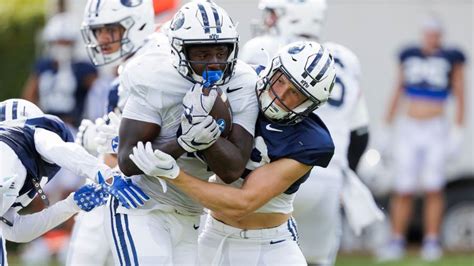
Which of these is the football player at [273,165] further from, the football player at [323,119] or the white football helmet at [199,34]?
the football player at [323,119]

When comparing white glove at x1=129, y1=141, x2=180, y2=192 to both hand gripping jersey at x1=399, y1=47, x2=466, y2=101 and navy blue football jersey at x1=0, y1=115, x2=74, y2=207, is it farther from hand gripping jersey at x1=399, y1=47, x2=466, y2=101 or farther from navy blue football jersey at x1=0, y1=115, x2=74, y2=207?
hand gripping jersey at x1=399, y1=47, x2=466, y2=101

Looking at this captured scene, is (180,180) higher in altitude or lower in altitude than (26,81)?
higher

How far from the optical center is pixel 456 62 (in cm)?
1058

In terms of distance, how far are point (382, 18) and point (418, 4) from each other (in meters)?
0.33

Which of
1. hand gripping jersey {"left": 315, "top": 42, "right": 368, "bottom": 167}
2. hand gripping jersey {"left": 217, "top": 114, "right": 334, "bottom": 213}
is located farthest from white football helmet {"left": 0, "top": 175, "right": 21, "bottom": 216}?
hand gripping jersey {"left": 315, "top": 42, "right": 368, "bottom": 167}

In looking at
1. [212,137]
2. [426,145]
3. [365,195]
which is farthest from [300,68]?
[426,145]

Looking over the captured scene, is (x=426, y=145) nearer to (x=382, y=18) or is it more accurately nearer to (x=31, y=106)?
(x=382, y=18)

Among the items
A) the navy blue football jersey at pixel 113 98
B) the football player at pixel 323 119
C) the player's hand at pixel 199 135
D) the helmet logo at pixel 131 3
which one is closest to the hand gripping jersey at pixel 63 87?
the football player at pixel 323 119

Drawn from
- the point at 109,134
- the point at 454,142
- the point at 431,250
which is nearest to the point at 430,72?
the point at 454,142

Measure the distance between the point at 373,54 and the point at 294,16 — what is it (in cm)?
458

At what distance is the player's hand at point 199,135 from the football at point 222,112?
0.06 m

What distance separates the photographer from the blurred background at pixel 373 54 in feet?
35.3

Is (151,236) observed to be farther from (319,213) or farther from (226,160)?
(319,213)

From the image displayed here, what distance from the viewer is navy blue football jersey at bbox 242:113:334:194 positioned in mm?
5301
